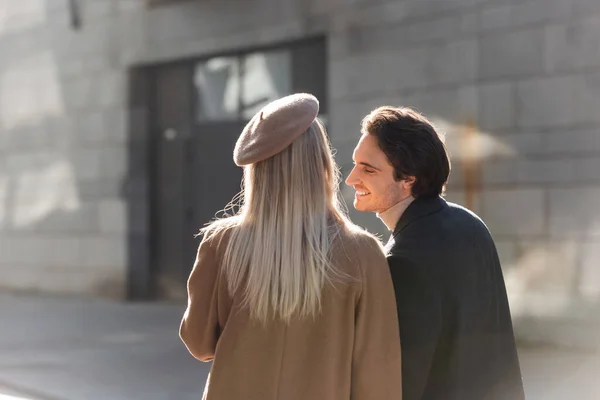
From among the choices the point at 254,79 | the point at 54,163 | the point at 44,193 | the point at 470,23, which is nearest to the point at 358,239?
the point at 470,23

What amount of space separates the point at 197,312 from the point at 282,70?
8430mm

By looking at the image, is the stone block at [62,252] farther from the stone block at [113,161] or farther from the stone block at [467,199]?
the stone block at [467,199]

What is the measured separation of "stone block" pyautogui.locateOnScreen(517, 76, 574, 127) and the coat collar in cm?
568

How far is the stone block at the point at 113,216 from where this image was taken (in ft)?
40.8

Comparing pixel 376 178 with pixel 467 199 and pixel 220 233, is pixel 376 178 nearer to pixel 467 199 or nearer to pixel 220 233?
pixel 220 233

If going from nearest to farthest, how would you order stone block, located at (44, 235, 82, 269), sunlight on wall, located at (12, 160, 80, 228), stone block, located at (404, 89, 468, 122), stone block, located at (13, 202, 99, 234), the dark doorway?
stone block, located at (404, 89, 468, 122)
the dark doorway
stone block, located at (13, 202, 99, 234)
stone block, located at (44, 235, 82, 269)
sunlight on wall, located at (12, 160, 80, 228)

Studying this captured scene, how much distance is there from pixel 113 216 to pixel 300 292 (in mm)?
10531

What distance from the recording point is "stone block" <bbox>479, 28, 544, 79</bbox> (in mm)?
8133

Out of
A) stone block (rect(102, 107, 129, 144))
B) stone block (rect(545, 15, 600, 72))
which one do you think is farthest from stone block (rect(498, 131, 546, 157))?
stone block (rect(102, 107, 129, 144))

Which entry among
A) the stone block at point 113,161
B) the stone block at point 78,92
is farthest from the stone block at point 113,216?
the stone block at point 78,92

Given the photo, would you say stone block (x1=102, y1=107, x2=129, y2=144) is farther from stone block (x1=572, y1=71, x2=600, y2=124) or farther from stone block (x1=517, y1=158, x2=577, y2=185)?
stone block (x1=572, y1=71, x2=600, y2=124)

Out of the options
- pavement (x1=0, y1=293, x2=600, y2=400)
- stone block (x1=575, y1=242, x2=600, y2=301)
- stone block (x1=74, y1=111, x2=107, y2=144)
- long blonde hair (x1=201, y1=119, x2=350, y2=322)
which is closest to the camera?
long blonde hair (x1=201, y1=119, x2=350, y2=322)

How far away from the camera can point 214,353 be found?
2484mm

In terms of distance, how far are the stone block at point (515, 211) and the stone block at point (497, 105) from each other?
59cm
